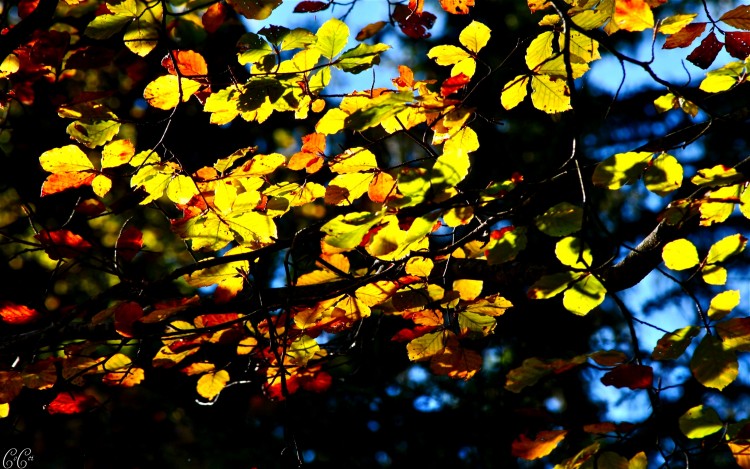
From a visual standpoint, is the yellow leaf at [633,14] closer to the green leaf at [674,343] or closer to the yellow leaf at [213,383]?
the green leaf at [674,343]

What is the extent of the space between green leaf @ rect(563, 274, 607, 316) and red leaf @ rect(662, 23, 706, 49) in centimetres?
70

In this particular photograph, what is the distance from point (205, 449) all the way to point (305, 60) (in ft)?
9.37

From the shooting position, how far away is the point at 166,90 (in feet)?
4.61

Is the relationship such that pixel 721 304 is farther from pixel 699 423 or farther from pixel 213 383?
pixel 213 383

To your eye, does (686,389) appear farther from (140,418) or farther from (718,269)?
(140,418)

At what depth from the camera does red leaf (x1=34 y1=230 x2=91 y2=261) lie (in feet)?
5.08

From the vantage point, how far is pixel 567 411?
370 centimetres

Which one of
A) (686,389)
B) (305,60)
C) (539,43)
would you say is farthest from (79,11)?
(686,389)

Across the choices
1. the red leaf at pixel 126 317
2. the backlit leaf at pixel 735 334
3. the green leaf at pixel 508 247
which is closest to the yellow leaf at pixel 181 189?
the red leaf at pixel 126 317

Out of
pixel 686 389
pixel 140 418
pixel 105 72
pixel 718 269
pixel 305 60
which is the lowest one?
pixel 140 418

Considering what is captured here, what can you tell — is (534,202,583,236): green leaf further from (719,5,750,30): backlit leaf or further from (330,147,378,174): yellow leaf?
(719,5,750,30): backlit leaf

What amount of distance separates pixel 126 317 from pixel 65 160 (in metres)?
0.44

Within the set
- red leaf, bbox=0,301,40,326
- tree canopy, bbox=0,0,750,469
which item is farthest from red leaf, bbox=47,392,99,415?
red leaf, bbox=0,301,40,326

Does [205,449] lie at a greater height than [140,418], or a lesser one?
greater
